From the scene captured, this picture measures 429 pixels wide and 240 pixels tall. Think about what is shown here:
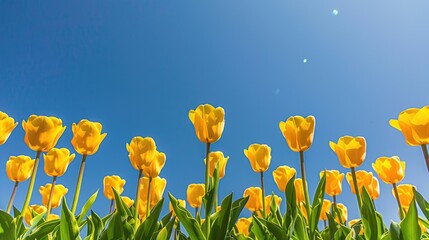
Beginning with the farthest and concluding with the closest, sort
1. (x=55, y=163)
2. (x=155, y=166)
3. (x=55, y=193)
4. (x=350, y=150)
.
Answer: (x=55, y=193), (x=55, y=163), (x=155, y=166), (x=350, y=150)

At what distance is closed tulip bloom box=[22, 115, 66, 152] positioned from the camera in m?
3.17

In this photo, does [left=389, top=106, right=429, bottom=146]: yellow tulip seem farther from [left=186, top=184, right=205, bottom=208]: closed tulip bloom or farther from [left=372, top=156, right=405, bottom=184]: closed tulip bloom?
[left=186, top=184, right=205, bottom=208]: closed tulip bloom

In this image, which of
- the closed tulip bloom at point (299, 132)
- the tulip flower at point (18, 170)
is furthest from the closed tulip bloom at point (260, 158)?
the tulip flower at point (18, 170)

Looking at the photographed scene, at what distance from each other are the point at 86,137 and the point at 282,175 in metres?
2.36

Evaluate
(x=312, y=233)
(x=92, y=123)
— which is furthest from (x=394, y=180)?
(x=92, y=123)

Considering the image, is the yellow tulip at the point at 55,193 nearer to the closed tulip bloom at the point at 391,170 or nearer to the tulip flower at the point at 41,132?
the tulip flower at the point at 41,132

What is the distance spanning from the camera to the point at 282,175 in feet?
15.2

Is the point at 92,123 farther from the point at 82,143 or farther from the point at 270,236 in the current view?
the point at 270,236

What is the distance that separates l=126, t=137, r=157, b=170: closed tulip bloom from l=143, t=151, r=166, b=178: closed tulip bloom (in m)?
0.10

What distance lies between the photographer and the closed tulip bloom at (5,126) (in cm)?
340

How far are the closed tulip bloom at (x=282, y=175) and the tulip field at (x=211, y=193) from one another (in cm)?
1

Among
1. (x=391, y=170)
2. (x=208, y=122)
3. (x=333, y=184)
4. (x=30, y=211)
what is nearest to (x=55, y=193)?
(x=30, y=211)

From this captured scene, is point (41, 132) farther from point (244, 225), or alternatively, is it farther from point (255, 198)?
point (255, 198)

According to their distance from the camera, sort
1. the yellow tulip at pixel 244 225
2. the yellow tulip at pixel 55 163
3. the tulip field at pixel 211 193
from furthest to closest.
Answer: the yellow tulip at pixel 244 225
the yellow tulip at pixel 55 163
the tulip field at pixel 211 193
